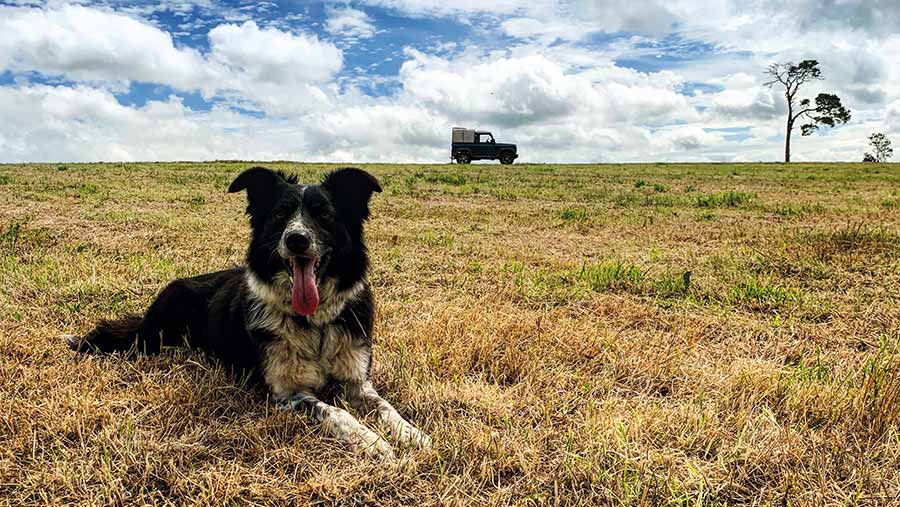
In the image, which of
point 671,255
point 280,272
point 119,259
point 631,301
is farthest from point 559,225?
point 280,272

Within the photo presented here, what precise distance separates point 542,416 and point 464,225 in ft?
26.8

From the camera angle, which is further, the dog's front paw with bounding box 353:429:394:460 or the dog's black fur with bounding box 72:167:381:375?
the dog's black fur with bounding box 72:167:381:375

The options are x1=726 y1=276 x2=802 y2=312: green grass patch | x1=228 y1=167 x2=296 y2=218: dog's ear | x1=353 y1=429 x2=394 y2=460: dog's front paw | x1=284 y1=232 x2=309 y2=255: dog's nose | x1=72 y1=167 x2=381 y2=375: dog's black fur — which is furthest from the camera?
x1=726 y1=276 x2=802 y2=312: green grass patch

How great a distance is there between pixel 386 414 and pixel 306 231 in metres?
1.20

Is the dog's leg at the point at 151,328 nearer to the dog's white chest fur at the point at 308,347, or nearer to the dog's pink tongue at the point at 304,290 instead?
the dog's white chest fur at the point at 308,347

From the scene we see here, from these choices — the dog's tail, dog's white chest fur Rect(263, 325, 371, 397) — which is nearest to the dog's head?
dog's white chest fur Rect(263, 325, 371, 397)

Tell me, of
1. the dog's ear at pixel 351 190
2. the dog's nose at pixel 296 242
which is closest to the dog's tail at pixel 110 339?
the dog's nose at pixel 296 242

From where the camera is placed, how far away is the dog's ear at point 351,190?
3.84m

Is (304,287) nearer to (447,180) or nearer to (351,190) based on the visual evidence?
(351,190)

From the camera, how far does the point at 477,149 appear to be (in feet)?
140

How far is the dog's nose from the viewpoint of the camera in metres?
3.33

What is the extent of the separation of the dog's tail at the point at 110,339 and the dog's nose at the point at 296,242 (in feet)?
5.92

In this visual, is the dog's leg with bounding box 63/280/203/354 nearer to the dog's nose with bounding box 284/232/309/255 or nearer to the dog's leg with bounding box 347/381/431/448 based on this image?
the dog's nose with bounding box 284/232/309/255

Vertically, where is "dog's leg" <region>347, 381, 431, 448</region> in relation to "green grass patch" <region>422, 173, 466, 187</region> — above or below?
below
